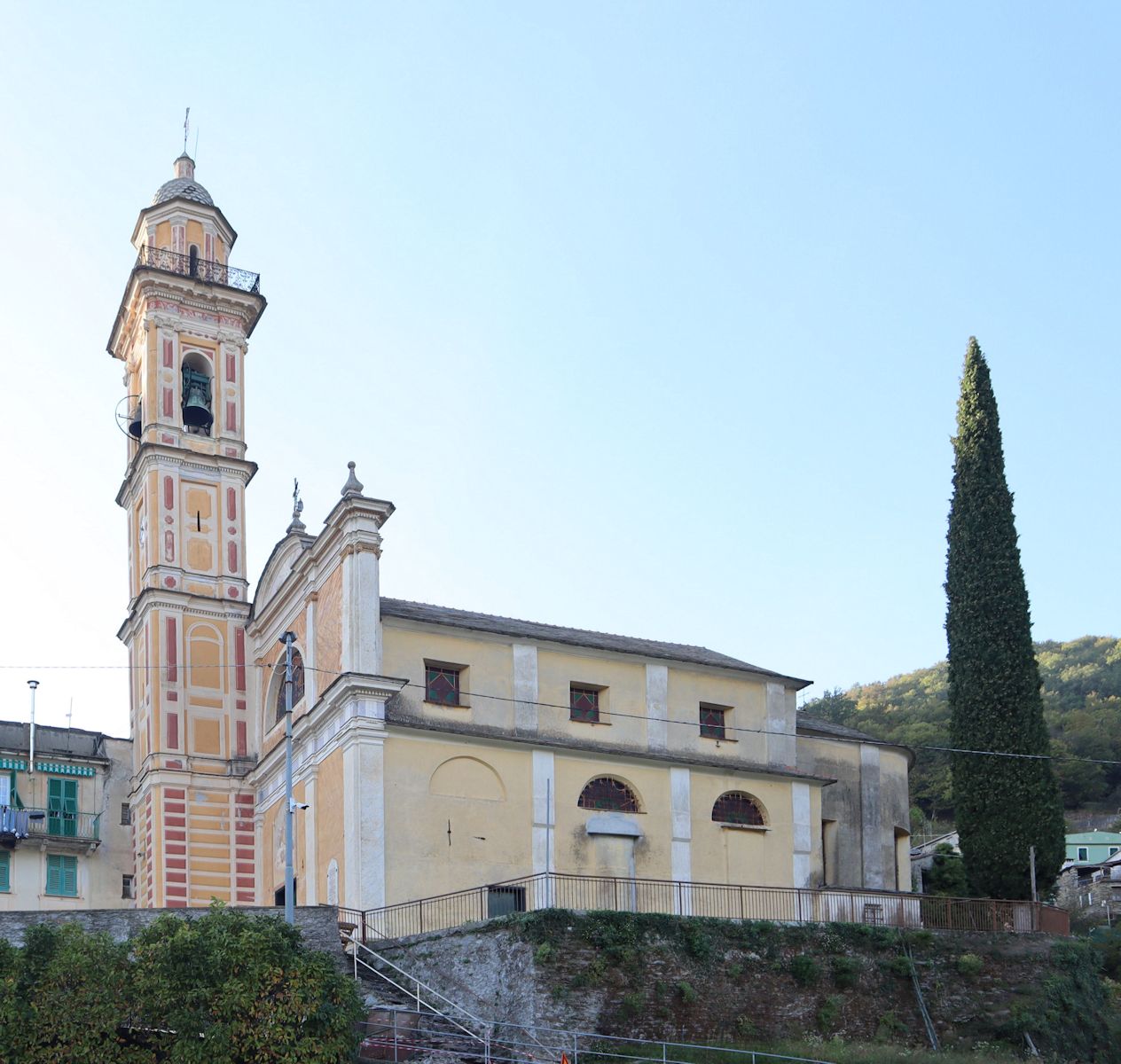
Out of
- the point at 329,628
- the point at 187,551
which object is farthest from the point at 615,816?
the point at 187,551

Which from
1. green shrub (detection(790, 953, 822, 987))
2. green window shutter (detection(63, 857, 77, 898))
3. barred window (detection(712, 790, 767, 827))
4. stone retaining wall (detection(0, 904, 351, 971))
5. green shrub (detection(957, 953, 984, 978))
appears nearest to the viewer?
stone retaining wall (detection(0, 904, 351, 971))

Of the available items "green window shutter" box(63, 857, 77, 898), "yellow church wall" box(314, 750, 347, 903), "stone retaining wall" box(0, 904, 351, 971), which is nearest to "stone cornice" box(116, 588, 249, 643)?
"green window shutter" box(63, 857, 77, 898)

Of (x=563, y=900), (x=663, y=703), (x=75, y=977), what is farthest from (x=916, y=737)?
(x=75, y=977)

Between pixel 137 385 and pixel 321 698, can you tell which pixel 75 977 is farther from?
pixel 137 385

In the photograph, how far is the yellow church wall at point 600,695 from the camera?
145 feet

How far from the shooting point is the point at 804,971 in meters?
36.6

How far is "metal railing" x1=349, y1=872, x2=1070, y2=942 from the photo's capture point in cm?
3850

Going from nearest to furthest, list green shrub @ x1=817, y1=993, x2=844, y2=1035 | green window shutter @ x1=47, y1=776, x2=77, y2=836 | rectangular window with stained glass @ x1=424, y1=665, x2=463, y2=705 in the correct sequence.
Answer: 1. green shrub @ x1=817, y1=993, x2=844, y2=1035
2. rectangular window with stained glass @ x1=424, y1=665, x2=463, y2=705
3. green window shutter @ x1=47, y1=776, x2=77, y2=836

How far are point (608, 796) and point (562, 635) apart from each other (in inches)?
174

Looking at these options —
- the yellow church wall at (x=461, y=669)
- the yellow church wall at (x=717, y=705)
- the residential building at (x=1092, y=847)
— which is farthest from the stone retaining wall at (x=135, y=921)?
the residential building at (x=1092, y=847)

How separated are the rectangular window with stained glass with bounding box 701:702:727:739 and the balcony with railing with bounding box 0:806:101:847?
17.3 m

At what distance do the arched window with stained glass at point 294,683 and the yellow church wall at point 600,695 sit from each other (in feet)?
21.3

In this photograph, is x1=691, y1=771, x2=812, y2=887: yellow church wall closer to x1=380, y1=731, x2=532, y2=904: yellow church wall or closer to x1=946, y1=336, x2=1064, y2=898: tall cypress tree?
x1=946, y1=336, x2=1064, y2=898: tall cypress tree

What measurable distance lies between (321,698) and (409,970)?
9.20 metres
